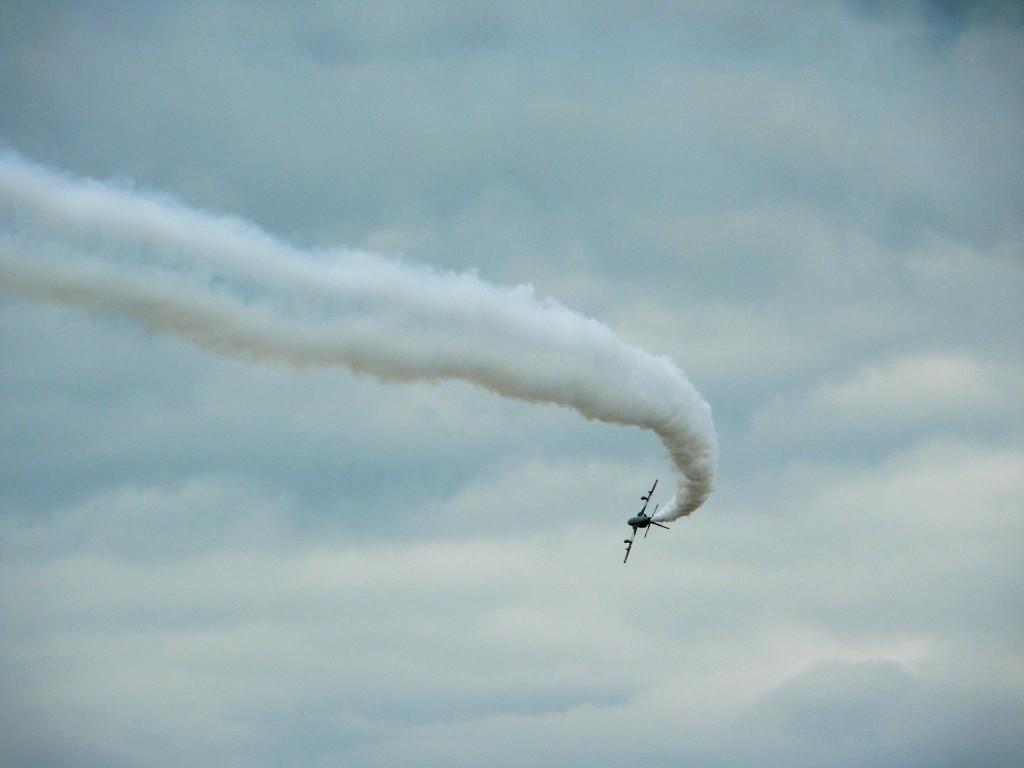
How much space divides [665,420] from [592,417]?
3973 mm

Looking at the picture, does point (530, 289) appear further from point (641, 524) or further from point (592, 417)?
point (641, 524)

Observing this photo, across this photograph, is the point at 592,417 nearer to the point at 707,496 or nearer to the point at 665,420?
the point at 665,420

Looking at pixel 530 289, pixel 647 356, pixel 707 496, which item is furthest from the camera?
pixel 707 496

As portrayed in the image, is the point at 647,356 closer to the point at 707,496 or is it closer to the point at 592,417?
Result: the point at 592,417

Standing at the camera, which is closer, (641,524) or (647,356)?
(647,356)

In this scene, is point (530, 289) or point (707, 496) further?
point (707, 496)

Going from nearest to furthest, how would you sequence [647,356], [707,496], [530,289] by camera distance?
[530,289] → [647,356] → [707,496]

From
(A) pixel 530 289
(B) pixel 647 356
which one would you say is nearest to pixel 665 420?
(B) pixel 647 356

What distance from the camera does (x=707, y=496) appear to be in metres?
77.2

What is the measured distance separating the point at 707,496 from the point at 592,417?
1019 centimetres

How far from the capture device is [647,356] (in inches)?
2830

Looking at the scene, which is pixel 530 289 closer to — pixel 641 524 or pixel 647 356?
pixel 647 356

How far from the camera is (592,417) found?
70750 millimetres

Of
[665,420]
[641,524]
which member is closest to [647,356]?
[665,420]
